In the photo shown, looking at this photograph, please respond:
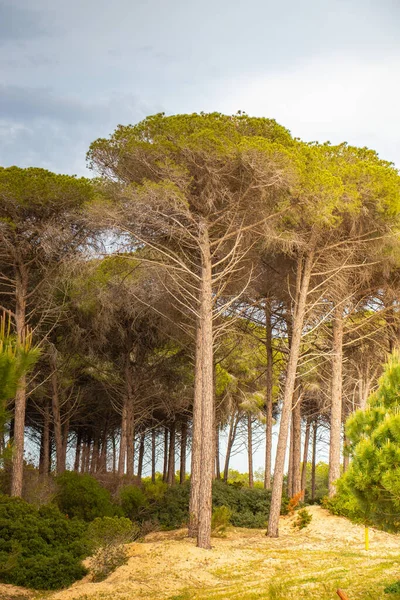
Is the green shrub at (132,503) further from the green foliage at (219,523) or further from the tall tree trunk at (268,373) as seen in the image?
the tall tree trunk at (268,373)

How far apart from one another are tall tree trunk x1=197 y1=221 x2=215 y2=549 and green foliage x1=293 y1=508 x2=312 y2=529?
448 centimetres

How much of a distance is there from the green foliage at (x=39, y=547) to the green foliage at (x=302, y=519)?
6.68 metres

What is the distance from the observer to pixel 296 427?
23141mm

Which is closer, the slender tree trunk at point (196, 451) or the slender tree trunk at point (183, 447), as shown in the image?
the slender tree trunk at point (196, 451)

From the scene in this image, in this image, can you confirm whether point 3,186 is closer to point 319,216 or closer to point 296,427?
point 319,216

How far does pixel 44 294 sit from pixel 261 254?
20.8 feet

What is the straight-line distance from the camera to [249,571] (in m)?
12.2

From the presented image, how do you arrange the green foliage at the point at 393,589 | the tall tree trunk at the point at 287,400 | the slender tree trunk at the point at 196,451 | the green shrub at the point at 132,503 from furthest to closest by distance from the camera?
the green shrub at the point at 132,503, the tall tree trunk at the point at 287,400, the slender tree trunk at the point at 196,451, the green foliage at the point at 393,589

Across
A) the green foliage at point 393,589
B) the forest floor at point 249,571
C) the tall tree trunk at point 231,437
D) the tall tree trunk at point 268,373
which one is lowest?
the forest floor at point 249,571

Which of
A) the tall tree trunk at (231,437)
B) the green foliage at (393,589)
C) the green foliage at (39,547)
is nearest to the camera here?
the green foliage at (393,589)

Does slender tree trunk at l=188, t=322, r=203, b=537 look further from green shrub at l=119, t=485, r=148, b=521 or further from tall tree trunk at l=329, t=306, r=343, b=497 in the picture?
tall tree trunk at l=329, t=306, r=343, b=497

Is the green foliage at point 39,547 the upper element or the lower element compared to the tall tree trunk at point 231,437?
lower

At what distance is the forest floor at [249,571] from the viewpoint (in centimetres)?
1002

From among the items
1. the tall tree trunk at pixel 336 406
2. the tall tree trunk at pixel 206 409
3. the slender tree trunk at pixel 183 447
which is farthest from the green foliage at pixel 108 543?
the slender tree trunk at pixel 183 447
